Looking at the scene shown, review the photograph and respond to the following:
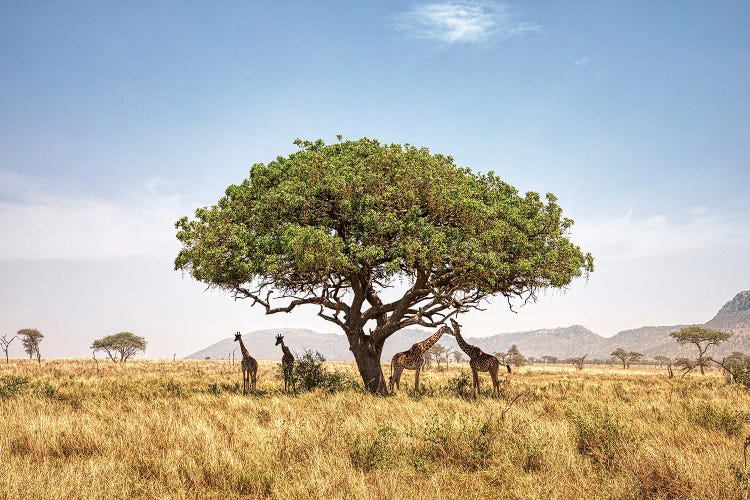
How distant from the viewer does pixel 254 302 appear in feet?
61.8

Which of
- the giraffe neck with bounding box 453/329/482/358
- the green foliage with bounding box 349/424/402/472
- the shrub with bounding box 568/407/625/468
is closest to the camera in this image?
the green foliage with bounding box 349/424/402/472

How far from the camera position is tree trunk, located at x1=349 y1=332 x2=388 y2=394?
18.1m

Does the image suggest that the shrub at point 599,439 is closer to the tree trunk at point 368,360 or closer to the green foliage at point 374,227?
the green foliage at point 374,227

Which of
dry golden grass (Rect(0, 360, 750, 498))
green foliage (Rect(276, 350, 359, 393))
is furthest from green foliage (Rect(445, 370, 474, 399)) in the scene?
dry golden grass (Rect(0, 360, 750, 498))

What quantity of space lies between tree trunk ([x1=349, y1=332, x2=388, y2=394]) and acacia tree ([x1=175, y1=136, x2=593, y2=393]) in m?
0.04

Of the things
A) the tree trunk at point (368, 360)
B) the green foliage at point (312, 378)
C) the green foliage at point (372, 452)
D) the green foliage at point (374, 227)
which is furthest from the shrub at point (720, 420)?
the green foliage at point (312, 378)

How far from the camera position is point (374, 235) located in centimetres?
1575

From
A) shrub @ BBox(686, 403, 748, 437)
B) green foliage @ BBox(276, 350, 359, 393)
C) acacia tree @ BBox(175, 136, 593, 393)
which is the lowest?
shrub @ BBox(686, 403, 748, 437)

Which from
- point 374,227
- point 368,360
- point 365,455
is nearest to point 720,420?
point 365,455

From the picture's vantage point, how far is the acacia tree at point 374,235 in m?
15.3

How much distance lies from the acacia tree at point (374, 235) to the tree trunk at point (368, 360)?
37 millimetres

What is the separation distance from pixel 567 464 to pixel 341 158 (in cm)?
1264

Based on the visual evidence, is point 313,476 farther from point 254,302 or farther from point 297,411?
point 254,302

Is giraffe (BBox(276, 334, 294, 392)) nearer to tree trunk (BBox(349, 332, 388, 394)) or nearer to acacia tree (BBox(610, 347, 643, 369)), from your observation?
tree trunk (BBox(349, 332, 388, 394))
